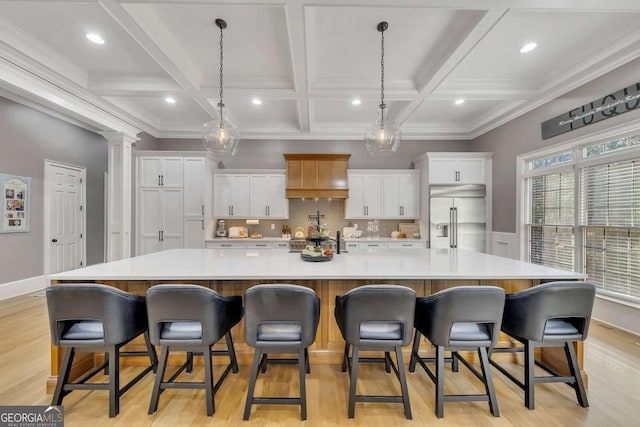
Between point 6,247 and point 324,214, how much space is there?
5.11 metres

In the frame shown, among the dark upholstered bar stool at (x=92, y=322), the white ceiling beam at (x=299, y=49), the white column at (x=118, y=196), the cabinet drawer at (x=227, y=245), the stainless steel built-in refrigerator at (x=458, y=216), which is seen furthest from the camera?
the cabinet drawer at (x=227, y=245)

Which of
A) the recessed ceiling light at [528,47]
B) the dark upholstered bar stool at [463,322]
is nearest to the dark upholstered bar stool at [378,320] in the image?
the dark upholstered bar stool at [463,322]

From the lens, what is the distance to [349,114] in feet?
16.9

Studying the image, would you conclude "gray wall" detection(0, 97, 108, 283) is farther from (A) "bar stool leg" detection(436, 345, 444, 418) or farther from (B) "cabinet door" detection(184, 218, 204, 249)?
(A) "bar stool leg" detection(436, 345, 444, 418)

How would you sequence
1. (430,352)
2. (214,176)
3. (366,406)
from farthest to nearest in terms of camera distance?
1. (214,176)
2. (430,352)
3. (366,406)

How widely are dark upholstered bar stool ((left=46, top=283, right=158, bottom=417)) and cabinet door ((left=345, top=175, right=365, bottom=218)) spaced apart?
13.8 ft

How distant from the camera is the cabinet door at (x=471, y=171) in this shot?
537 cm

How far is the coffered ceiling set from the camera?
8.38 feet

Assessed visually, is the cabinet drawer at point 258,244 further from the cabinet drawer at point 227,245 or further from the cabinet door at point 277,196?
→ the cabinet door at point 277,196

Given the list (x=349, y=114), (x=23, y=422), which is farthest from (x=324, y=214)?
(x=23, y=422)

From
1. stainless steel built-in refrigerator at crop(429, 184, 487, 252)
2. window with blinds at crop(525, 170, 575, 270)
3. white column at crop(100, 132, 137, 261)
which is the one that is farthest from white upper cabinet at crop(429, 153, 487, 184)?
white column at crop(100, 132, 137, 261)

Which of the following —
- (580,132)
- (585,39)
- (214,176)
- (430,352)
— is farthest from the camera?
(214,176)

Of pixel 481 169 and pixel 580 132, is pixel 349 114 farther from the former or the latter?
pixel 580 132

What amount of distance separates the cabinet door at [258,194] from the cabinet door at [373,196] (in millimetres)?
1958
